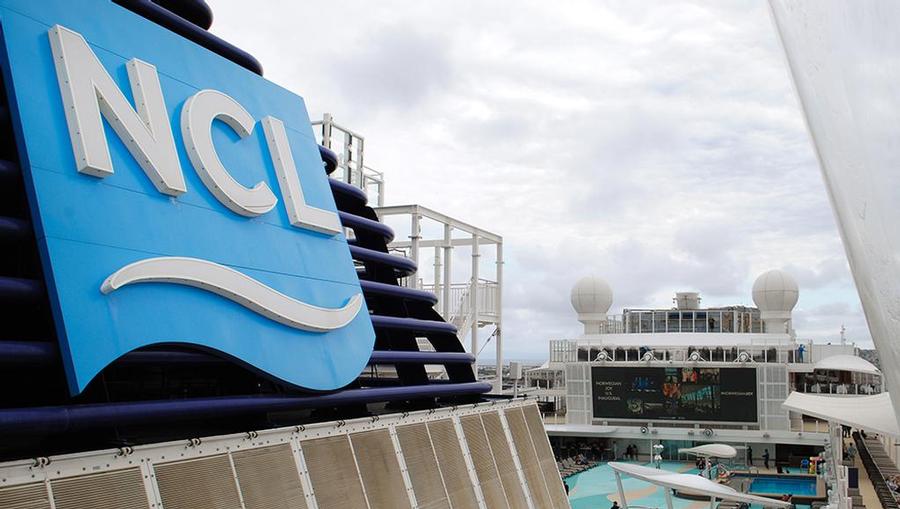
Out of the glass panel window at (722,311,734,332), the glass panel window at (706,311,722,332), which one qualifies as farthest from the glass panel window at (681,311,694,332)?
the glass panel window at (722,311,734,332)

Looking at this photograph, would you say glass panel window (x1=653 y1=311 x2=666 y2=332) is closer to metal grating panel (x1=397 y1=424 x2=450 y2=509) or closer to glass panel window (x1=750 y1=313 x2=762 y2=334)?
glass panel window (x1=750 y1=313 x2=762 y2=334)

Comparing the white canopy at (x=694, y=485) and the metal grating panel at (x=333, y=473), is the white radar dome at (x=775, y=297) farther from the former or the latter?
the metal grating panel at (x=333, y=473)

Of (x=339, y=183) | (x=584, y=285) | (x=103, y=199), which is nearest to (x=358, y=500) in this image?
(x=103, y=199)

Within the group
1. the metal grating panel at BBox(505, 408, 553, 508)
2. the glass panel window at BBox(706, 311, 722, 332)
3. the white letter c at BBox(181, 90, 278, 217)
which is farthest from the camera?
the glass panel window at BBox(706, 311, 722, 332)

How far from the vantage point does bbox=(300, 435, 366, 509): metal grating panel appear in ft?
28.2

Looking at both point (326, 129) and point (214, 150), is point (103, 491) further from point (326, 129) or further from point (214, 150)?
point (326, 129)

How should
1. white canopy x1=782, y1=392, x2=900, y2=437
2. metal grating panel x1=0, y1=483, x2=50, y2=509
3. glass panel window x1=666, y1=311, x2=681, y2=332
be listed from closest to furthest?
1. metal grating panel x1=0, y1=483, x2=50, y2=509
2. white canopy x1=782, y1=392, x2=900, y2=437
3. glass panel window x1=666, y1=311, x2=681, y2=332

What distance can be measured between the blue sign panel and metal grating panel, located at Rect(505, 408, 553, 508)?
155 inches

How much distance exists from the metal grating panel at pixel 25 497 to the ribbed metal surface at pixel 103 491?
0.09 meters

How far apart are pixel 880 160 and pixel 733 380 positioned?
45739mm

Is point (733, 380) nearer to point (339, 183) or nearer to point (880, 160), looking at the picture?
point (339, 183)

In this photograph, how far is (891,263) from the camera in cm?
171

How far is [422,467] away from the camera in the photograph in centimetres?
1059

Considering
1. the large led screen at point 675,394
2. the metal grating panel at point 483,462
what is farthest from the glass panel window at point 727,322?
the metal grating panel at point 483,462
